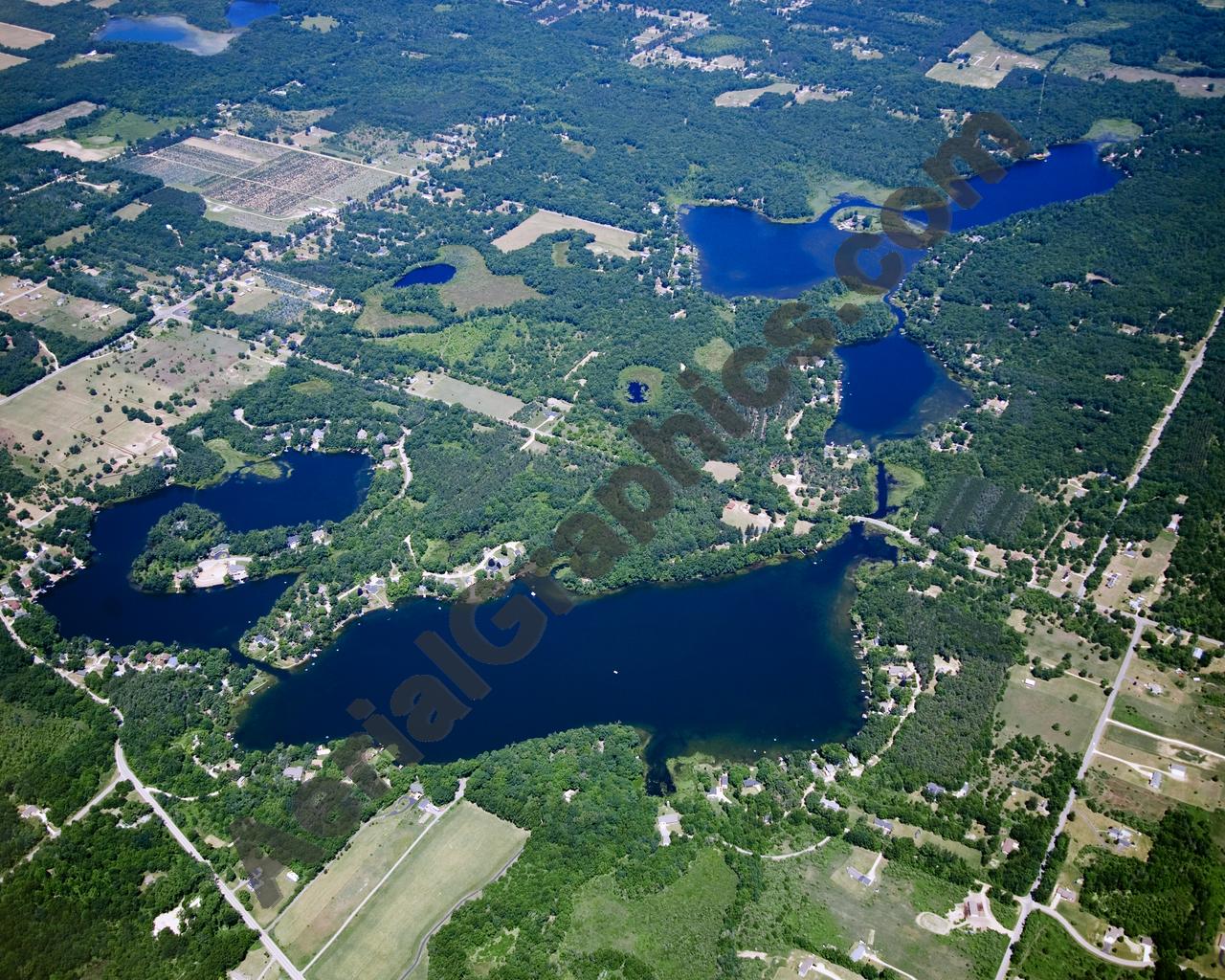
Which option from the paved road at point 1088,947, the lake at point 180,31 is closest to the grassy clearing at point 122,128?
the lake at point 180,31

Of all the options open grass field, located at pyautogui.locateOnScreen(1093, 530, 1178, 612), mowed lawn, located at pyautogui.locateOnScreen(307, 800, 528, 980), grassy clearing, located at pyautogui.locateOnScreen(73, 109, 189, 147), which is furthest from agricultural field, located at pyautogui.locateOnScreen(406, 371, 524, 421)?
grassy clearing, located at pyautogui.locateOnScreen(73, 109, 189, 147)

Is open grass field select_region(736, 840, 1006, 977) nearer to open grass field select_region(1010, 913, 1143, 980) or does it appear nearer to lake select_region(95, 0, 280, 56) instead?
open grass field select_region(1010, 913, 1143, 980)

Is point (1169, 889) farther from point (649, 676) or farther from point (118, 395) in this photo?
point (118, 395)

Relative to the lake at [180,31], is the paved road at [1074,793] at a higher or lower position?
lower

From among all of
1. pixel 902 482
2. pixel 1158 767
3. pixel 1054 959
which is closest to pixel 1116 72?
pixel 902 482

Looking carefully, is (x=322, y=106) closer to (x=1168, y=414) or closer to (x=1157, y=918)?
(x=1168, y=414)

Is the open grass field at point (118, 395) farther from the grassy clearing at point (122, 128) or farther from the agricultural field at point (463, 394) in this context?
the grassy clearing at point (122, 128)
